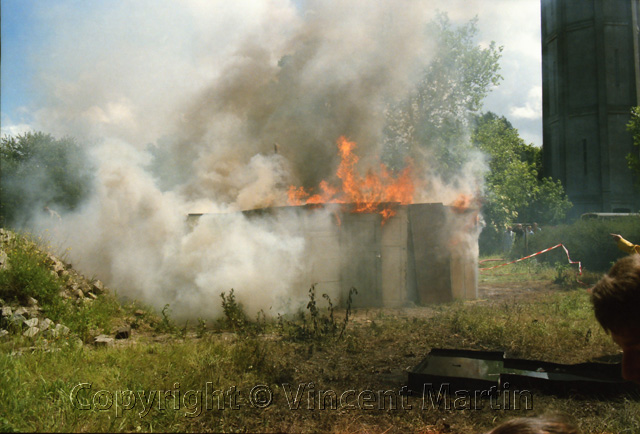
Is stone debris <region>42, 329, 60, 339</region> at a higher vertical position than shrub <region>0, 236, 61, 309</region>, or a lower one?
lower

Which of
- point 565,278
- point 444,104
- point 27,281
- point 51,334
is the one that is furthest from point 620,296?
point 444,104

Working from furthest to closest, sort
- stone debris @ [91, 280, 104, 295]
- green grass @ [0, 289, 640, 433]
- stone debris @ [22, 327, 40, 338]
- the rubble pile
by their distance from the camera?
stone debris @ [91, 280, 104, 295], the rubble pile, stone debris @ [22, 327, 40, 338], green grass @ [0, 289, 640, 433]

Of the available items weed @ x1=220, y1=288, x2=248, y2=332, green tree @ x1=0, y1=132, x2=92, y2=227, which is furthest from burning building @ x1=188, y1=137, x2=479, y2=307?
green tree @ x1=0, y1=132, x2=92, y2=227

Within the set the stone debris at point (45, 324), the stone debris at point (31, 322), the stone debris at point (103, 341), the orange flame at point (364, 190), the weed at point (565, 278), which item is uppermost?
the orange flame at point (364, 190)

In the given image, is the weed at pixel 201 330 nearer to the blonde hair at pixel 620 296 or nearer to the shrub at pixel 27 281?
the shrub at pixel 27 281

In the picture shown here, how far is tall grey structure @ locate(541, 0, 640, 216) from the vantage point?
1225 inches

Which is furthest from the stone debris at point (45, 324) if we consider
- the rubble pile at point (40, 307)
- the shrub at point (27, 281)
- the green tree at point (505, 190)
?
the green tree at point (505, 190)

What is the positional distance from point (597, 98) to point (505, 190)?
1432 centimetres

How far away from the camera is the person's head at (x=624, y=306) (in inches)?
67.4

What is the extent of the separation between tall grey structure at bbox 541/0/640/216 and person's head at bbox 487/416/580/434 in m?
35.2

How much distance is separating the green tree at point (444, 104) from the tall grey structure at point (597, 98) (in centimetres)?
1292

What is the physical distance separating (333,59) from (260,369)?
11970 millimetres

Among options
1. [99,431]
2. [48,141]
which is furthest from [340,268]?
[48,141]

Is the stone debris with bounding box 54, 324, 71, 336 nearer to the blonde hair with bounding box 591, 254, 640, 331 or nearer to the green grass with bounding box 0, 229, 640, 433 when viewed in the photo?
the green grass with bounding box 0, 229, 640, 433
